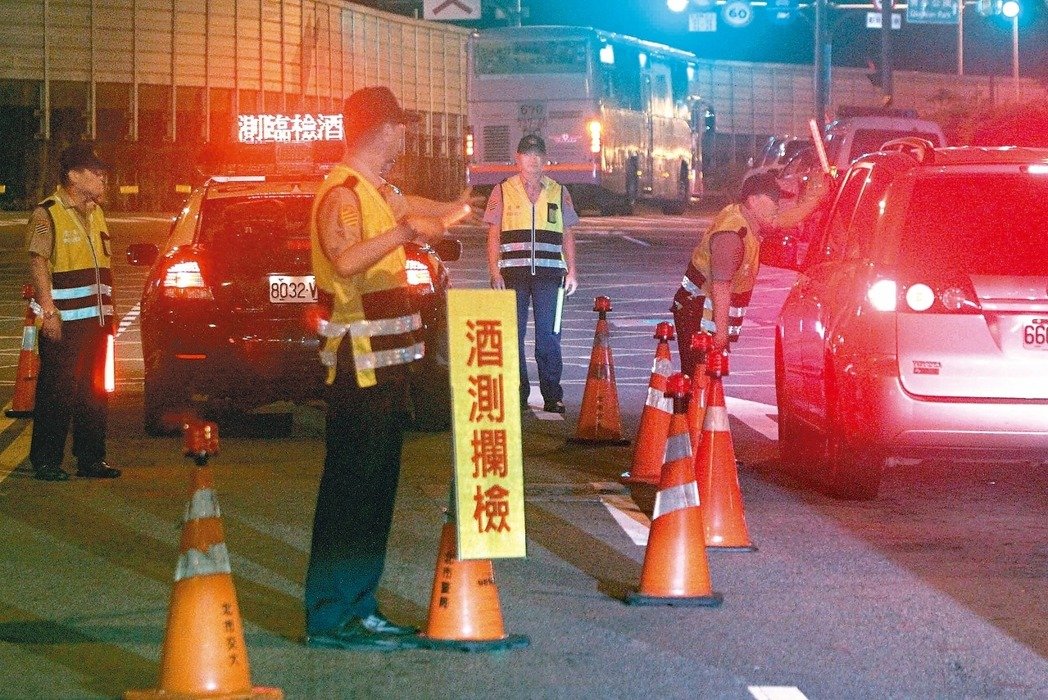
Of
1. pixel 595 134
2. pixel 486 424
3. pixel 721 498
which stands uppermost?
pixel 595 134

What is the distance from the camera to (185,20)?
191ft

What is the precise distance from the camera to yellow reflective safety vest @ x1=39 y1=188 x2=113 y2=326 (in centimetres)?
1075

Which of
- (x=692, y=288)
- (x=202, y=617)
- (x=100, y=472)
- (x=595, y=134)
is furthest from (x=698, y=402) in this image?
(x=595, y=134)

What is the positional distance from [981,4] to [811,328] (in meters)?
45.2

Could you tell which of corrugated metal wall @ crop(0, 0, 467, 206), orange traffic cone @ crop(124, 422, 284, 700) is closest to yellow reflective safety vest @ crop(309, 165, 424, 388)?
orange traffic cone @ crop(124, 422, 284, 700)

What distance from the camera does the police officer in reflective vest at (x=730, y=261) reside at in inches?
430

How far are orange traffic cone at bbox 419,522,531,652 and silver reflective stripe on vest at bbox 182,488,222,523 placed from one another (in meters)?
0.91

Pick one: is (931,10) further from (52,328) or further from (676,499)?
(676,499)

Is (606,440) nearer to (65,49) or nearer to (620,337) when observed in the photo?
(620,337)

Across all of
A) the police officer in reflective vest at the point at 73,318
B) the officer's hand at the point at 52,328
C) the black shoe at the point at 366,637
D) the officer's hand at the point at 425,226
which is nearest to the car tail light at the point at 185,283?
the police officer in reflective vest at the point at 73,318

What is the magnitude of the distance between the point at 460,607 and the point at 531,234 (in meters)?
7.23

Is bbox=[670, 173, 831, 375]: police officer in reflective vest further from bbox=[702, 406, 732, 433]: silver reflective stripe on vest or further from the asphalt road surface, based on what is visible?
bbox=[702, 406, 732, 433]: silver reflective stripe on vest

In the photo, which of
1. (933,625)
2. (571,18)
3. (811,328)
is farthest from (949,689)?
(571,18)

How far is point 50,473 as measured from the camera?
10.8 m
